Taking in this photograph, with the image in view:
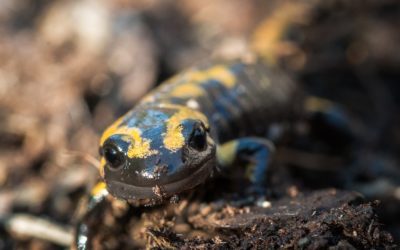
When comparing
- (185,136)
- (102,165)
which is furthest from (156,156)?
(102,165)

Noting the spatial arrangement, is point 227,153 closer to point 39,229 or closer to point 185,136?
point 185,136

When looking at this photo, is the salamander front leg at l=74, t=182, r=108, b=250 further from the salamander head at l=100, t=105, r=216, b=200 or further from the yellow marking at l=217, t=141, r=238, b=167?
the yellow marking at l=217, t=141, r=238, b=167

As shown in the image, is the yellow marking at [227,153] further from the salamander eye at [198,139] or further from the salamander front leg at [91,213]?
the salamander front leg at [91,213]

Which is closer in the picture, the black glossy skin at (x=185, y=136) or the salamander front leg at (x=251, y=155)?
the black glossy skin at (x=185, y=136)

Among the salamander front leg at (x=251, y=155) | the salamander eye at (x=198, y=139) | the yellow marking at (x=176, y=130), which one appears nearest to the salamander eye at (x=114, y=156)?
the yellow marking at (x=176, y=130)

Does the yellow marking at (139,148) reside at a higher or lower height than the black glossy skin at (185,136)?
higher

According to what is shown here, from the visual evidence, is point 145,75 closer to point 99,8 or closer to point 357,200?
point 99,8

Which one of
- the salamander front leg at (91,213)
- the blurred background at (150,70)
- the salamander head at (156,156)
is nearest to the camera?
the salamander head at (156,156)
